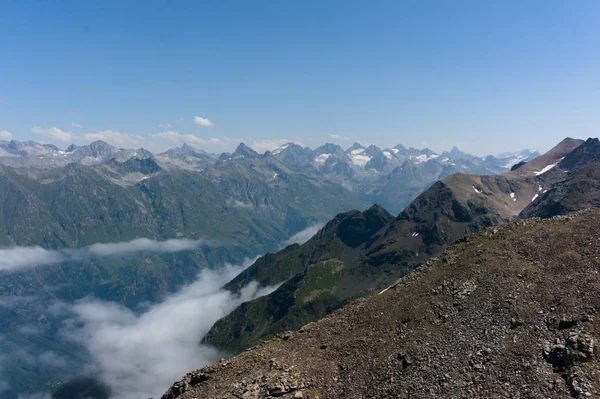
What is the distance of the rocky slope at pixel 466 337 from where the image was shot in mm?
33312

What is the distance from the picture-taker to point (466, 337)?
3862 centimetres

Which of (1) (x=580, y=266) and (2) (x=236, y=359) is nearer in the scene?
(1) (x=580, y=266)

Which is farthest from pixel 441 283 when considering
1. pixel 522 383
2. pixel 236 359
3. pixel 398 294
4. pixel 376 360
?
pixel 236 359

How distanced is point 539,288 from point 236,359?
1473 inches

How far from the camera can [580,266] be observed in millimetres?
41750

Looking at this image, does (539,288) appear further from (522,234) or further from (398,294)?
(398,294)

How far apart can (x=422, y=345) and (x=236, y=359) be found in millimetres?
24683

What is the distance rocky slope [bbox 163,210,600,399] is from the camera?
1312 inches

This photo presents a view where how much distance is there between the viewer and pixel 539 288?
133 ft

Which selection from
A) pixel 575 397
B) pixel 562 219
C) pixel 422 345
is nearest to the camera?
pixel 575 397

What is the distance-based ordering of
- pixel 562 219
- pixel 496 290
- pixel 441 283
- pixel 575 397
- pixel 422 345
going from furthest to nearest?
pixel 562 219
pixel 441 283
pixel 496 290
pixel 422 345
pixel 575 397

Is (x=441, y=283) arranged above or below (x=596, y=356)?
above

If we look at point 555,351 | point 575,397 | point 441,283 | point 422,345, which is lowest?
point 575,397

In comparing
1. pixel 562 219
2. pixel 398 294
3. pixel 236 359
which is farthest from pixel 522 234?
pixel 236 359
